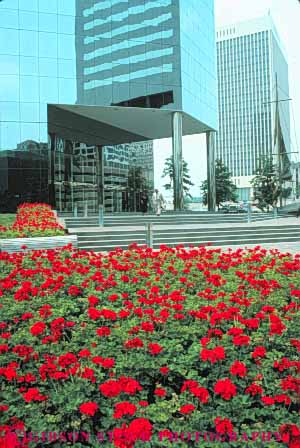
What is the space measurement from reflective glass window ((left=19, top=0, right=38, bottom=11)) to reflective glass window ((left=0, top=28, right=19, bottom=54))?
1.50 meters

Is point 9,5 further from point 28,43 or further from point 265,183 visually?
point 265,183

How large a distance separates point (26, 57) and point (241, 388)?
90.7ft

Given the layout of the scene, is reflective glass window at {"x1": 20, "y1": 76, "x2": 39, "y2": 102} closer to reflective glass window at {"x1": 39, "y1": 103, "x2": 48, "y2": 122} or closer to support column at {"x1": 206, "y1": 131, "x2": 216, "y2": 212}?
reflective glass window at {"x1": 39, "y1": 103, "x2": 48, "y2": 122}

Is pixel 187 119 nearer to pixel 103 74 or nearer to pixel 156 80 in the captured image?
pixel 156 80

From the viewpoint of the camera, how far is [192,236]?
16.1 m

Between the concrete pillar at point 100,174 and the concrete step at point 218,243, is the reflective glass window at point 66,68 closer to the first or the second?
the concrete pillar at point 100,174

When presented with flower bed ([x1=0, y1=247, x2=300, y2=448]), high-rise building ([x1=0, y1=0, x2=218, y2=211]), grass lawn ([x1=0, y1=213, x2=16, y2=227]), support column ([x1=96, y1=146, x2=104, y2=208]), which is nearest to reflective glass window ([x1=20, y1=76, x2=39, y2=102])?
high-rise building ([x1=0, y1=0, x2=218, y2=211])

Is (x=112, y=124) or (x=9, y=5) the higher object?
(x=9, y=5)

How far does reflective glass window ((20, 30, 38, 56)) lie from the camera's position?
88.3ft

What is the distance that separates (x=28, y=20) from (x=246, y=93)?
99647 millimetres

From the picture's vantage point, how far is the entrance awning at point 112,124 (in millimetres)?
28720

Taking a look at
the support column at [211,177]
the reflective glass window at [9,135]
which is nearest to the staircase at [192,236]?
the reflective glass window at [9,135]

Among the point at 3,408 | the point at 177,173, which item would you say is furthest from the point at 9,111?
the point at 3,408

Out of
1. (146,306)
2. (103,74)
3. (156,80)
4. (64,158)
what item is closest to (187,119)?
(156,80)
